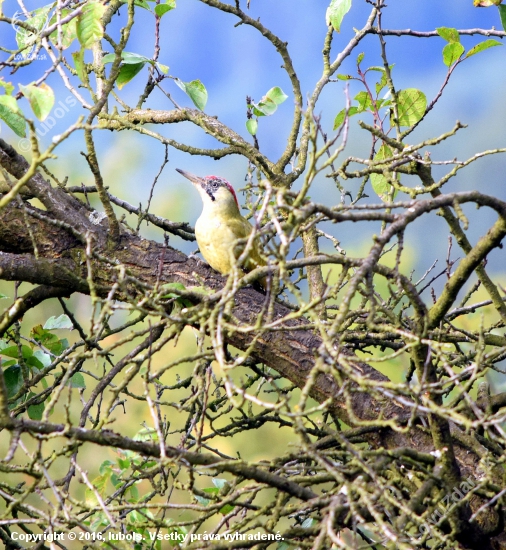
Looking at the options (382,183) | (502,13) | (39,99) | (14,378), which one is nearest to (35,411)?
Result: (14,378)

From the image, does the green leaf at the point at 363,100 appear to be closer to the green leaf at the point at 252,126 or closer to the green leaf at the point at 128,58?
the green leaf at the point at 252,126

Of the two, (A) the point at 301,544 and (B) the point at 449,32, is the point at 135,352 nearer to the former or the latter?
(A) the point at 301,544

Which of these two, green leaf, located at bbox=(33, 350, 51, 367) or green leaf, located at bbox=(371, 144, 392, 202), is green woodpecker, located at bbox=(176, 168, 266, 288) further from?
green leaf, located at bbox=(33, 350, 51, 367)

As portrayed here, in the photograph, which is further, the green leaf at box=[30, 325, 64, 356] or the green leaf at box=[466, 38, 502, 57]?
the green leaf at box=[30, 325, 64, 356]

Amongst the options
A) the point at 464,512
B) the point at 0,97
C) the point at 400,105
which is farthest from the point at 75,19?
the point at 464,512

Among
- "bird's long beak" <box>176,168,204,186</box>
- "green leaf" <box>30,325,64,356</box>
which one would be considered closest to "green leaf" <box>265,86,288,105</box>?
"bird's long beak" <box>176,168,204,186</box>

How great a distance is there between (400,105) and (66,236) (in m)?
1.77

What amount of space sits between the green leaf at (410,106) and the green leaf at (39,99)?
6.36ft

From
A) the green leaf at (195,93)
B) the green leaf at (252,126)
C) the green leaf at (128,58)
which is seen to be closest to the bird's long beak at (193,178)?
the green leaf at (252,126)

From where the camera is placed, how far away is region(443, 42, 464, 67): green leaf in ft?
10.3

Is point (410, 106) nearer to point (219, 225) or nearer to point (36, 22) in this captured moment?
point (219, 225)

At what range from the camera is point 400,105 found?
344cm

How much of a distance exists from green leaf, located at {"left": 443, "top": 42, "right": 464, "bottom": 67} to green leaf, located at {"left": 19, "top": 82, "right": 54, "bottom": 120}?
1.93 metres

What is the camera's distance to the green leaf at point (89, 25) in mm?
2314
